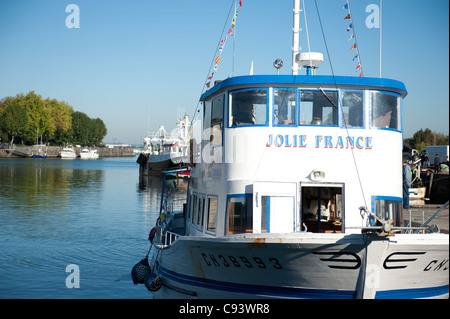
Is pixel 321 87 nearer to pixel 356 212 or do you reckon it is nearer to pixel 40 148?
pixel 356 212

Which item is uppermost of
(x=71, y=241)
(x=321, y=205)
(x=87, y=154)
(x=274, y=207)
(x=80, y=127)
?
(x=80, y=127)

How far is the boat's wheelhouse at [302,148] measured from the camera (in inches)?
461

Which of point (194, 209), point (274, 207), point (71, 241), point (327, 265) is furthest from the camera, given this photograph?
point (71, 241)

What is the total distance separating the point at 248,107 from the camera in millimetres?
12086

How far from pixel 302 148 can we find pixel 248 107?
156cm

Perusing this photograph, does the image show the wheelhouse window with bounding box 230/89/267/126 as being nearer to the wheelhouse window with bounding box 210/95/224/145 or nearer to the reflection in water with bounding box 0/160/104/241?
the wheelhouse window with bounding box 210/95/224/145

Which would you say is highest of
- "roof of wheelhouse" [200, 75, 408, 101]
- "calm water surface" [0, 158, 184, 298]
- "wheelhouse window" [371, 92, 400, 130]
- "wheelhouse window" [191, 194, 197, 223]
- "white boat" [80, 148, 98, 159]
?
"roof of wheelhouse" [200, 75, 408, 101]

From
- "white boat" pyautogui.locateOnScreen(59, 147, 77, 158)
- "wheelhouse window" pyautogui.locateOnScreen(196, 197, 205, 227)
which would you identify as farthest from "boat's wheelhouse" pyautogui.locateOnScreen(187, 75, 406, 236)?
"white boat" pyautogui.locateOnScreen(59, 147, 77, 158)

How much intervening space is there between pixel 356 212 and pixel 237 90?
388 centimetres

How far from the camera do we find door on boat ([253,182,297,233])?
11.5m

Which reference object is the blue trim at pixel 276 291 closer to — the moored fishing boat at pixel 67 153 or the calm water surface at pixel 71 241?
the calm water surface at pixel 71 241

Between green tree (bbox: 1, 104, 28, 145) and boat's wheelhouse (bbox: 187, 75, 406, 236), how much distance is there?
117 metres

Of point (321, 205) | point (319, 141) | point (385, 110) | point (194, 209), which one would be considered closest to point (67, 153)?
point (194, 209)

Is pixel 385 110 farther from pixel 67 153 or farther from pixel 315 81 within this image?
pixel 67 153
